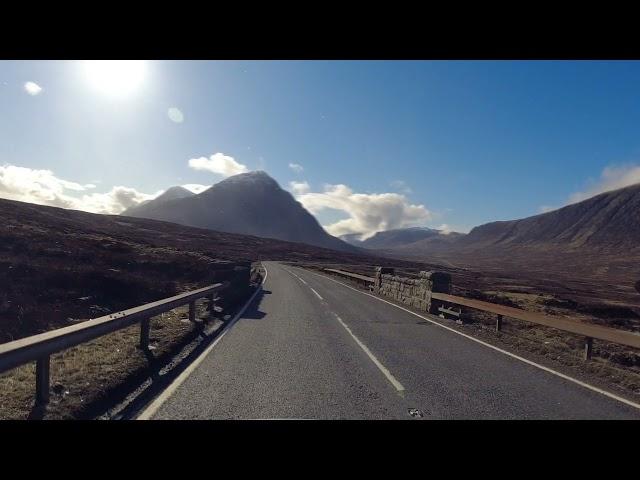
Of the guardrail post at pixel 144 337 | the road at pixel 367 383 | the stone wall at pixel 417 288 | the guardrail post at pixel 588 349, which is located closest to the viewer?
the road at pixel 367 383

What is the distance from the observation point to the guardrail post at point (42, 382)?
4.86 m

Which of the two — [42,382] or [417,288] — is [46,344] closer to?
[42,382]

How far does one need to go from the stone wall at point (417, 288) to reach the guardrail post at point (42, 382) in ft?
44.1

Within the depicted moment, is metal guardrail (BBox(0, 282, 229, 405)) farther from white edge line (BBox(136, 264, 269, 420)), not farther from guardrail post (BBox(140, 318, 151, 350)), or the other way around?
white edge line (BBox(136, 264, 269, 420))

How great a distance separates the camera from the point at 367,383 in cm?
620

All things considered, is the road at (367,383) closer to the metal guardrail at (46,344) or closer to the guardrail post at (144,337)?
the guardrail post at (144,337)

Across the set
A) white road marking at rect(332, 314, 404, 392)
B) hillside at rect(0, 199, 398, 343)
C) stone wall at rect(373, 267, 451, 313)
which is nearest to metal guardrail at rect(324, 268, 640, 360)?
stone wall at rect(373, 267, 451, 313)

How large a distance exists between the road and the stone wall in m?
5.58

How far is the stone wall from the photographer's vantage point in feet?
53.5

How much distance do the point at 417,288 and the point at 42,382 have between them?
49.7 feet

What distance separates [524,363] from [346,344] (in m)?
3.52

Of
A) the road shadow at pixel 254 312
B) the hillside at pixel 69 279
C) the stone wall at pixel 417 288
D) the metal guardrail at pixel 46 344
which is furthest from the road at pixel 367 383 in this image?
the hillside at pixel 69 279
